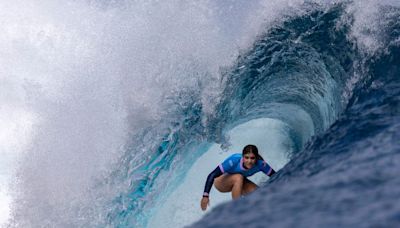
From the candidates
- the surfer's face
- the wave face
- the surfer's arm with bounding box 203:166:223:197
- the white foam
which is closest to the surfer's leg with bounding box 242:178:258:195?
the surfer's face

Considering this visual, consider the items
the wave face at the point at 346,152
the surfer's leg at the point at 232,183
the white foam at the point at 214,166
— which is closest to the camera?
the wave face at the point at 346,152

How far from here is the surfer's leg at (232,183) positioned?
5.23m

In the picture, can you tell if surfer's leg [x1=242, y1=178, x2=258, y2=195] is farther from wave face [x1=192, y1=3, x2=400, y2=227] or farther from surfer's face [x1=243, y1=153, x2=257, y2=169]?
wave face [x1=192, y1=3, x2=400, y2=227]

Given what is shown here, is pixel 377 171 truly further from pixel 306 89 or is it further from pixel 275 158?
pixel 275 158

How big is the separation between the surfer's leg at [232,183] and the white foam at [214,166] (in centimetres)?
73

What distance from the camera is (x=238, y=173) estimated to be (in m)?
5.56

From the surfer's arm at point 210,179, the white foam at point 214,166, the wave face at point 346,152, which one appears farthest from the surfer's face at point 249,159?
the wave face at point 346,152

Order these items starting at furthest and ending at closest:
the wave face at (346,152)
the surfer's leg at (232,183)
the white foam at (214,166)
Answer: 1. the white foam at (214,166)
2. the surfer's leg at (232,183)
3. the wave face at (346,152)

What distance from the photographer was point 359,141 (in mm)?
3002

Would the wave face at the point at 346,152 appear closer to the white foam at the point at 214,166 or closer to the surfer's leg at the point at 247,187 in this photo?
the surfer's leg at the point at 247,187

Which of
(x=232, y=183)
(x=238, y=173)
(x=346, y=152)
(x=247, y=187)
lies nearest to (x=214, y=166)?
(x=238, y=173)

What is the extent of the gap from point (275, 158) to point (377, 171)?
860 cm

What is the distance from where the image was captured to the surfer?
5273mm

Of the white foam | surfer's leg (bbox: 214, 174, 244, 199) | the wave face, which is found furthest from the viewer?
the white foam
